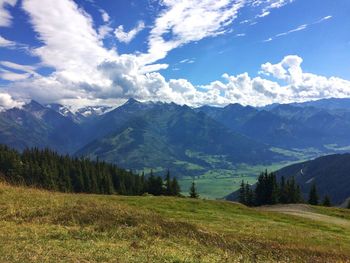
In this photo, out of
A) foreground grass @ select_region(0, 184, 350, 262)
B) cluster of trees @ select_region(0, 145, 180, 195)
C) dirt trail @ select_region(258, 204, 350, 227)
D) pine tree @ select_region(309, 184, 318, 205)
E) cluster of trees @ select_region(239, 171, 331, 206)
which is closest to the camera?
foreground grass @ select_region(0, 184, 350, 262)

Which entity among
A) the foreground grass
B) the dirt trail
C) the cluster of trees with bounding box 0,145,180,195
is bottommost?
the dirt trail

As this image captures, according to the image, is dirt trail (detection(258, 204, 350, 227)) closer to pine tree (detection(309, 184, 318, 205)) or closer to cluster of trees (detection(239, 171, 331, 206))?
cluster of trees (detection(239, 171, 331, 206))

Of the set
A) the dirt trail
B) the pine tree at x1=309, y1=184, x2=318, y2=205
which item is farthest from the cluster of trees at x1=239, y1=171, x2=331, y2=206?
the dirt trail

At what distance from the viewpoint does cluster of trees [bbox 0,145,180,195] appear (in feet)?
424

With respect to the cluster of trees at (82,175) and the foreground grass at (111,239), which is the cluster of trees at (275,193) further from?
the foreground grass at (111,239)

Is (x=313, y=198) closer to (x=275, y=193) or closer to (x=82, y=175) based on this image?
(x=275, y=193)

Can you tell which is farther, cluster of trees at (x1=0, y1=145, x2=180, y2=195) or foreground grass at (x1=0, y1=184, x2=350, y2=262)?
cluster of trees at (x1=0, y1=145, x2=180, y2=195)

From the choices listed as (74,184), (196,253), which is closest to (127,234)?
(196,253)

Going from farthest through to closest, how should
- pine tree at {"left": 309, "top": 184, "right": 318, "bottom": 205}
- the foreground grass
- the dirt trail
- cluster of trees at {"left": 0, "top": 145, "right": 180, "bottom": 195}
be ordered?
cluster of trees at {"left": 0, "top": 145, "right": 180, "bottom": 195}
pine tree at {"left": 309, "top": 184, "right": 318, "bottom": 205}
the dirt trail
the foreground grass

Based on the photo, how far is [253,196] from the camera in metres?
122

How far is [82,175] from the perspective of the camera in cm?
14912

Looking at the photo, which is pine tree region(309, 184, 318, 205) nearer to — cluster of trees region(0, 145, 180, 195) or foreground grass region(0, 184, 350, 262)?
cluster of trees region(0, 145, 180, 195)

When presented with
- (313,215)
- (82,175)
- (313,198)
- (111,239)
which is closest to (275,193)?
(313,198)

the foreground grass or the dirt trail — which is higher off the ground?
the foreground grass
